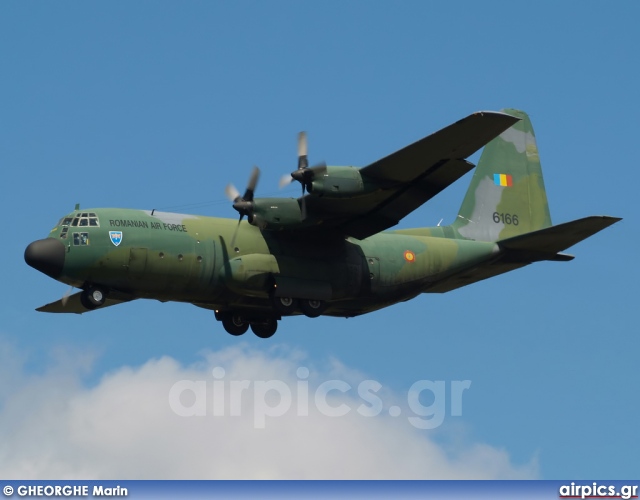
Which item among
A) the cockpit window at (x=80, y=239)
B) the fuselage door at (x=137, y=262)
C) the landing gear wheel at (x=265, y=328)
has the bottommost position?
the landing gear wheel at (x=265, y=328)

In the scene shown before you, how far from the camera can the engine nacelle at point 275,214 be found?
28.5 meters

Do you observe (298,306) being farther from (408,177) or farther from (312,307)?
(408,177)

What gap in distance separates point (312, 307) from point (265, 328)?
6.05 feet

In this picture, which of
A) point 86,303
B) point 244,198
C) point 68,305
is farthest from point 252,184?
point 68,305

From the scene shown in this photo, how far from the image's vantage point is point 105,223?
27.6m

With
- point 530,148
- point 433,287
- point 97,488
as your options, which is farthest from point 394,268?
point 97,488

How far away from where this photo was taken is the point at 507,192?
1300 inches

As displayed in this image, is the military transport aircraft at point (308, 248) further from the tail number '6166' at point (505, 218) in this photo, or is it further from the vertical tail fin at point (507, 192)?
the tail number '6166' at point (505, 218)

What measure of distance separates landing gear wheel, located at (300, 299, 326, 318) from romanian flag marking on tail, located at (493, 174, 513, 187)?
21.4 feet

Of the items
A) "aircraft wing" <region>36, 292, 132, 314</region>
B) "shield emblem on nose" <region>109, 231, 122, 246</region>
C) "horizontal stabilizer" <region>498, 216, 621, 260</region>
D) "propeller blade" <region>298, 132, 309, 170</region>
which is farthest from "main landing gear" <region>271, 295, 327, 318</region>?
"aircraft wing" <region>36, 292, 132, 314</region>

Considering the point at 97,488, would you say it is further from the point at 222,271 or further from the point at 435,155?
the point at 435,155

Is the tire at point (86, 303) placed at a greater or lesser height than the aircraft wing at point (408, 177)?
lesser

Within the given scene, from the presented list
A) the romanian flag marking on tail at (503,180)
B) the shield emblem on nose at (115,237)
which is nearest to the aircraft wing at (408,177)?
the shield emblem on nose at (115,237)

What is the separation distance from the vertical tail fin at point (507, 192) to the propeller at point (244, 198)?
18.7 feet
